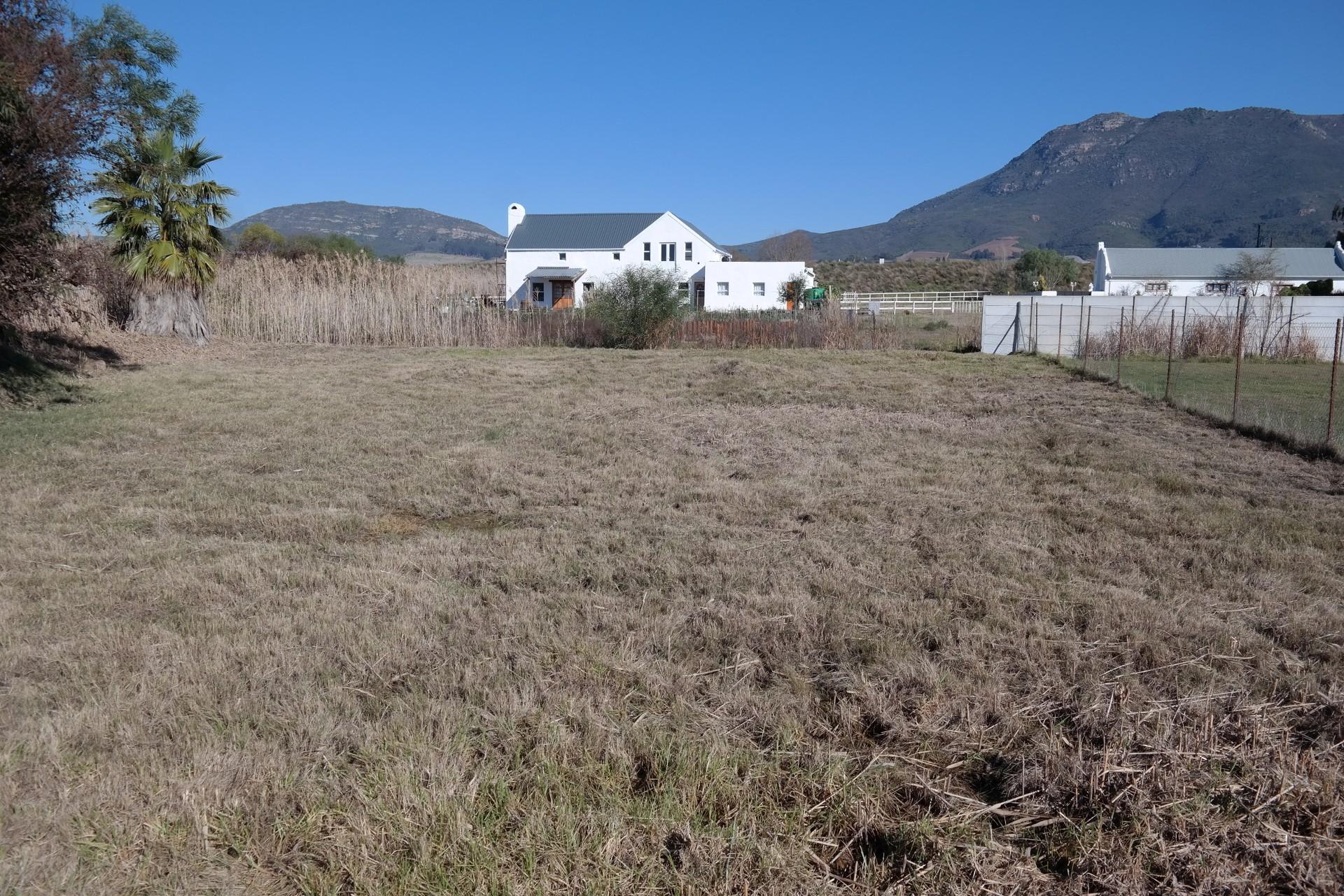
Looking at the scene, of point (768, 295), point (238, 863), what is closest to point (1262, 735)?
point (238, 863)

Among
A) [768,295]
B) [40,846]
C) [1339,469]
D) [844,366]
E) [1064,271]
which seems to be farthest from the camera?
[1064,271]

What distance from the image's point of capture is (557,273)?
51031 millimetres

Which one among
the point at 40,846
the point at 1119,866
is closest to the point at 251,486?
the point at 40,846

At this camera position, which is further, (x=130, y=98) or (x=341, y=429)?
(x=130, y=98)

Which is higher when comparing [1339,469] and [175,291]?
[175,291]

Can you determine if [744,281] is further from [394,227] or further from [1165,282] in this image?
[394,227]

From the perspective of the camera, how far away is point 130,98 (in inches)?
583

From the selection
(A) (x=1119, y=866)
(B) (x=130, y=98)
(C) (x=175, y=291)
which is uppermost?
(B) (x=130, y=98)

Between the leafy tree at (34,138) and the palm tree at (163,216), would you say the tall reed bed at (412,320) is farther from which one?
the leafy tree at (34,138)

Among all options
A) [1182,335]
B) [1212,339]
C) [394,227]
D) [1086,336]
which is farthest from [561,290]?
[394,227]

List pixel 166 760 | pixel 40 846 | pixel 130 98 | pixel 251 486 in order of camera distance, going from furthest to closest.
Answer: pixel 130 98
pixel 251 486
pixel 166 760
pixel 40 846

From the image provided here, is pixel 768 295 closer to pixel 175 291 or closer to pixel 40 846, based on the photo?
pixel 175 291

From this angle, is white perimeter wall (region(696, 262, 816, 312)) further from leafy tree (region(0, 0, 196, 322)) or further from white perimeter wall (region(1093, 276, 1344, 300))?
leafy tree (region(0, 0, 196, 322))

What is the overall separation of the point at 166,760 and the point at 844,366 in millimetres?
17485
